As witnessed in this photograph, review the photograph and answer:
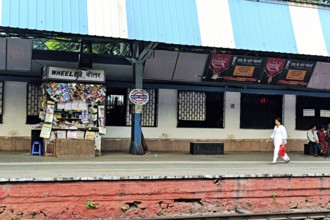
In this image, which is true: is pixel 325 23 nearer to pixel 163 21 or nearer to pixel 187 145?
pixel 163 21

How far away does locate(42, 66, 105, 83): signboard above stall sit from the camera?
592 inches

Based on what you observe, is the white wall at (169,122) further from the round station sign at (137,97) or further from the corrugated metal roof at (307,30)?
the corrugated metal roof at (307,30)

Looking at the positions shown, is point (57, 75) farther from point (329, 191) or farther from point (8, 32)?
point (329, 191)

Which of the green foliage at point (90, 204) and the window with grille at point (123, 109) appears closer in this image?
the green foliage at point (90, 204)

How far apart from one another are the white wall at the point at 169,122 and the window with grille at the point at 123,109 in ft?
0.69

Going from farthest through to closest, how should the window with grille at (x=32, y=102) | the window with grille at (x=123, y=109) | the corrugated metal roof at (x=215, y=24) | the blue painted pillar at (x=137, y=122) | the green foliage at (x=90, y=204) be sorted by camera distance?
the window with grille at (x=123, y=109)
the window with grille at (x=32, y=102)
the blue painted pillar at (x=137, y=122)
the corrugated metal roof at (x=215, y=24)
the green foliage at (x=90, y=204)

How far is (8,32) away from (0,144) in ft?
14.6

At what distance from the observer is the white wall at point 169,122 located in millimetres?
16812

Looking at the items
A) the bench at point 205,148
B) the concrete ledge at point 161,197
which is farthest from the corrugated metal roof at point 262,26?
the concrete ledge at point 161,197

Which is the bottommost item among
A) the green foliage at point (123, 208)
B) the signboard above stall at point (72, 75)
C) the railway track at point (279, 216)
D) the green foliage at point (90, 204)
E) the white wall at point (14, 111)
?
the railway track at point (279, 216)

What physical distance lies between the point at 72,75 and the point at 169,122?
5010mm

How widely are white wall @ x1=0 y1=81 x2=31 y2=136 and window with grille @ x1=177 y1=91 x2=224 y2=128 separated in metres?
6.24

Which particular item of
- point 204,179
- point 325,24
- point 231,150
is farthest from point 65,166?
point 325,24

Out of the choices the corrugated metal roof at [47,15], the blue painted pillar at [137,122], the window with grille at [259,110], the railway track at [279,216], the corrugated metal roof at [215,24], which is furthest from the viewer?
the window with grille at [259,110]
